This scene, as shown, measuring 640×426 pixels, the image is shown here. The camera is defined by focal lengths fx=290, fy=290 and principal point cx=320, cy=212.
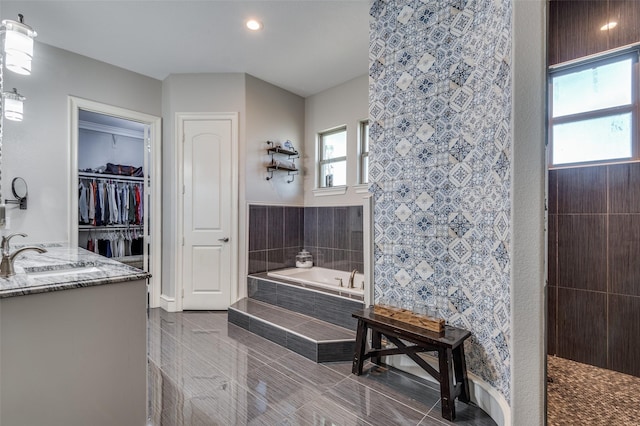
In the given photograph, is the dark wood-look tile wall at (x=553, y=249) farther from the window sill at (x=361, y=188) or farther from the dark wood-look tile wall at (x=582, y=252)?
the window sill at (x=361, y=188)

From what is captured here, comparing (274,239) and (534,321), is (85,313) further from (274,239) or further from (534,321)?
(274,239)

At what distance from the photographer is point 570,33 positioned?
2.30 meters

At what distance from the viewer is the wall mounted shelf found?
3.85m

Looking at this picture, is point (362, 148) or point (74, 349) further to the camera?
point (362, 148)

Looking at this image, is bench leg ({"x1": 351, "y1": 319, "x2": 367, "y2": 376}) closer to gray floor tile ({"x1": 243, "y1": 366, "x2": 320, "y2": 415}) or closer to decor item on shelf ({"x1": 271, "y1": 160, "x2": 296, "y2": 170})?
gray floor tile ({"x1": 243, "y1": 366, "x2": 320, "y2": 415})

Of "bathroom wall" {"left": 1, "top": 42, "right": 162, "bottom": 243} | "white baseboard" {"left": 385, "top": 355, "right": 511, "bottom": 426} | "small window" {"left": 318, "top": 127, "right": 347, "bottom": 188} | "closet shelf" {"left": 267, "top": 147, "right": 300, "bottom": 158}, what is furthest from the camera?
"small window" {"left": 318, "top": 127, "right": 347, "bottom": 188}

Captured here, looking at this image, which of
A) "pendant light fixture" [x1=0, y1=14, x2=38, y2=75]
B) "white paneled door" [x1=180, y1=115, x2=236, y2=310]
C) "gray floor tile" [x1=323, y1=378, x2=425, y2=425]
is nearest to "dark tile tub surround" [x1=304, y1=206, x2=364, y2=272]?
"white paneled door" [x1=180, y1=115, x2=236, y2=310]

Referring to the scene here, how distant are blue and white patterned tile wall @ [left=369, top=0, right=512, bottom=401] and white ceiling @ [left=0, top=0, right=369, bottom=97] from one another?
1.92 ft

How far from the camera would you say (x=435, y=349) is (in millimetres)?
1745

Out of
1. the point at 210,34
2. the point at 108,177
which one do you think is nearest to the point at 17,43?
the point at 210,34

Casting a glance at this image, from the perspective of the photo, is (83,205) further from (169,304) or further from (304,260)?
(304,260)

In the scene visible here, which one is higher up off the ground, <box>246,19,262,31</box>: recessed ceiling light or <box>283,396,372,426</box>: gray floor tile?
<box>246,19,262,31</box>: recessed ceiling light

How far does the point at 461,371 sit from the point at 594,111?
218cm

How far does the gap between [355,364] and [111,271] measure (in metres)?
1.69
